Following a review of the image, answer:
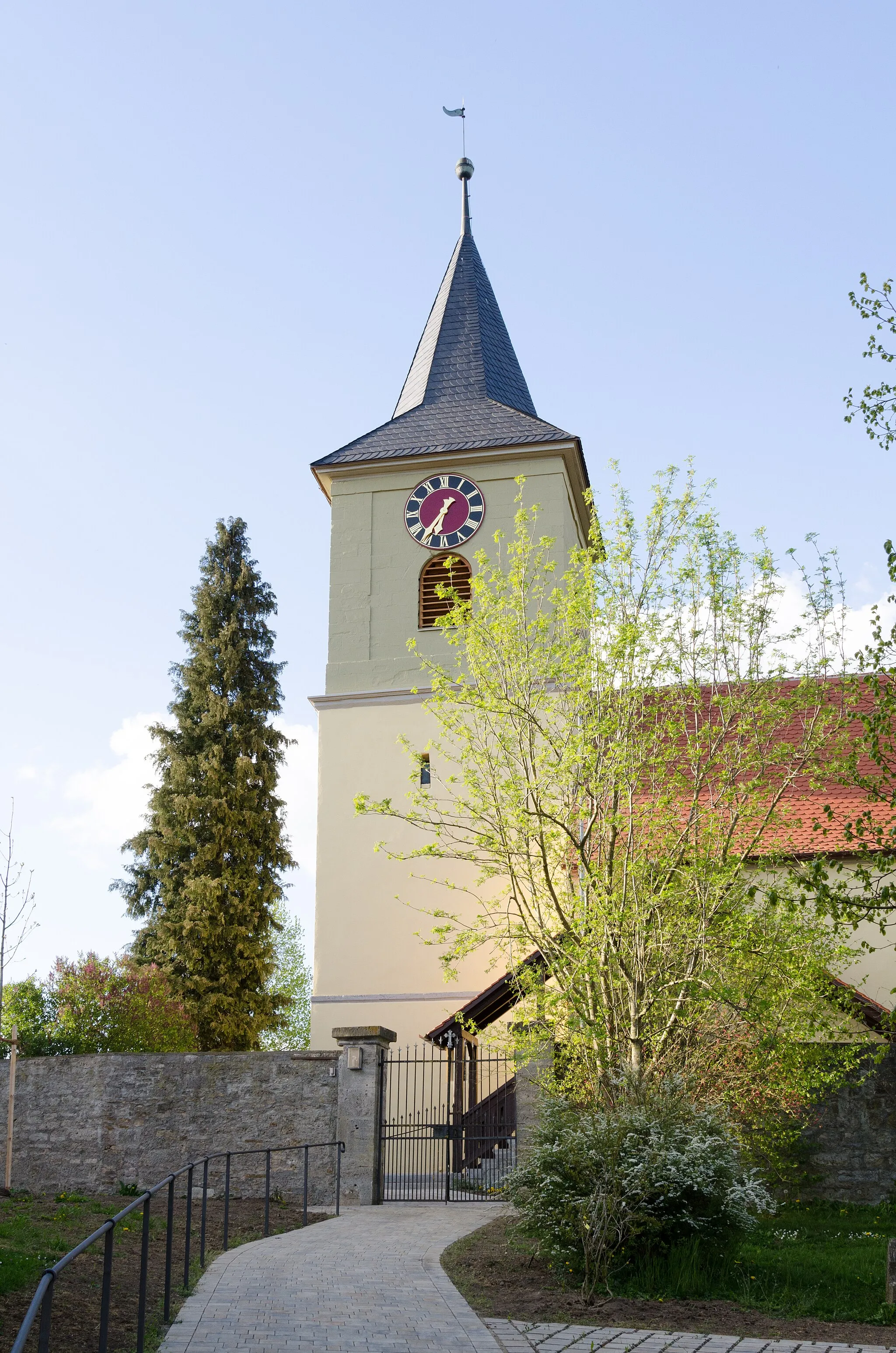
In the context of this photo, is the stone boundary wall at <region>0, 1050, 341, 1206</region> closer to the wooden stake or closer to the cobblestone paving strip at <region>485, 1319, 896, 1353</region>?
the wooden stake

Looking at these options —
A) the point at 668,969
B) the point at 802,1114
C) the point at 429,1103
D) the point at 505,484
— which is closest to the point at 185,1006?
the point at 429,1103

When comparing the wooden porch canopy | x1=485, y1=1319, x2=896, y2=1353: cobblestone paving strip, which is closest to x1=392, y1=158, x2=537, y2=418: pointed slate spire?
the wooden porch canopy

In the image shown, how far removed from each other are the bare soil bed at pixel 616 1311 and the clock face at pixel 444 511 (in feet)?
52.7

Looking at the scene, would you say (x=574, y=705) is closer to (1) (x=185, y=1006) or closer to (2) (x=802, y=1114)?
(2) (x=802, y=1114)

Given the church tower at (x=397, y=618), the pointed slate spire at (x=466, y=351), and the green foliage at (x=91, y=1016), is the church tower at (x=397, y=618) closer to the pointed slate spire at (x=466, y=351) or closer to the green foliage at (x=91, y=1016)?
the pointed slate spire at (x=466, y=351)

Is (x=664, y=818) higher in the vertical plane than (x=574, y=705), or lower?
lower

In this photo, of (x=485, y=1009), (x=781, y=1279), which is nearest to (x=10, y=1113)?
(x=485, y=1009)

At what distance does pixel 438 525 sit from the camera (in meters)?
24.8

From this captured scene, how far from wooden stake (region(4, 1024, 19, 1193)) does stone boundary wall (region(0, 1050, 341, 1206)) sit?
1.01ft

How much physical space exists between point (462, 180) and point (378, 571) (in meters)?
11.8

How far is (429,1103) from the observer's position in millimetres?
19250

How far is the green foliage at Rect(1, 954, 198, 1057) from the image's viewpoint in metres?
19.9

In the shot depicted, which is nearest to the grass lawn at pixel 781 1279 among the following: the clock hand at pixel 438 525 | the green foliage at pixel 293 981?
the clock hand at pixel 438 525

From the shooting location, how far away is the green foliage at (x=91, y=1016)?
783 inches
